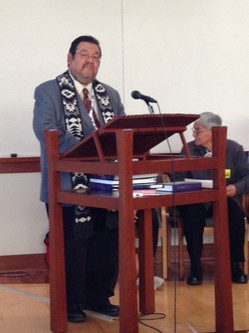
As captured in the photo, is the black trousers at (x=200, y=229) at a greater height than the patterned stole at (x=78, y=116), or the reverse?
the patterned stole at (x=78, y=116)

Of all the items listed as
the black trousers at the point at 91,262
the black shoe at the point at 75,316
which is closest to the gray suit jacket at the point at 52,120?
the black trousers at the point at 91,262

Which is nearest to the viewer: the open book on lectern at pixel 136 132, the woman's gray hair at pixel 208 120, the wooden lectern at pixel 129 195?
the wooden lectern at pixel 129 195

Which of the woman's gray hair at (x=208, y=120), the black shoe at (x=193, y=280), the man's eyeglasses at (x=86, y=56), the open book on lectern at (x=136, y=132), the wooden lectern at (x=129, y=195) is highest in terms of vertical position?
the man's eyeglasses at (x=86, y=56)

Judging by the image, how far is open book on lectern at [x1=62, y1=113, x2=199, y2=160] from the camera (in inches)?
114

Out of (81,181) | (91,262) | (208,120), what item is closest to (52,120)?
(81,181)

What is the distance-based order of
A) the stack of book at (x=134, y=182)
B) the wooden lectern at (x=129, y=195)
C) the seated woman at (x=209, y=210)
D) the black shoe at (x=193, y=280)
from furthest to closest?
1. the seated woman at (x=209, y=210)
2. the black shoe at (x=193, y=280)
3. the stack of book at (x=134, y=182)
4. the wooden lectern at (x=129, y=195)

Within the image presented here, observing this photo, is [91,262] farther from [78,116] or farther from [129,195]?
[129,195]

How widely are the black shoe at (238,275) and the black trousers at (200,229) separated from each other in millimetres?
48

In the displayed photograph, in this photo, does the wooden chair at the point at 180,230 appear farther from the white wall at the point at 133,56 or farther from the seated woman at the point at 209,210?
the white wall at the point at 133,56

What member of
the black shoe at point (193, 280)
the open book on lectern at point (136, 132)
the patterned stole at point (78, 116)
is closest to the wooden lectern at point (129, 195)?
the open book on lectern at point (136, 132)

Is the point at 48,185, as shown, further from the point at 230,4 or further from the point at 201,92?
the point at 230,4

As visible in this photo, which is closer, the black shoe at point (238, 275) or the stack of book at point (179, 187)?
the stack of book at point (179, 187)

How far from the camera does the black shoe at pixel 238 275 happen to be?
4.73m

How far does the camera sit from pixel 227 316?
3.16 m
